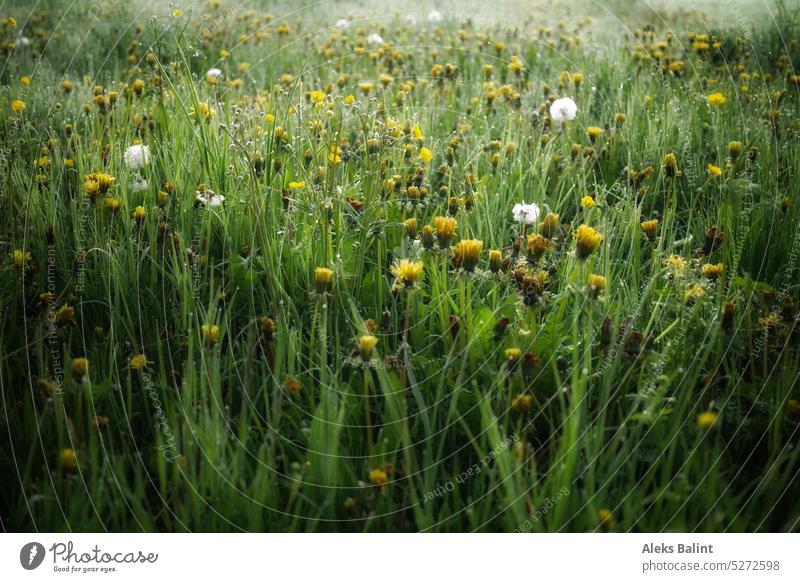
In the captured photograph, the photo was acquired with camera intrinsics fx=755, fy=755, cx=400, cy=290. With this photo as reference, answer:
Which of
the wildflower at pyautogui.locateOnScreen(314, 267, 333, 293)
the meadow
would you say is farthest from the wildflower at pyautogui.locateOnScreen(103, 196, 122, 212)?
the wildflower at pyautogui.locateOnScreen(314, 267, 333, 293)

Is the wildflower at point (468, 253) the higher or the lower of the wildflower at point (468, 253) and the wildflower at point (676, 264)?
the higher

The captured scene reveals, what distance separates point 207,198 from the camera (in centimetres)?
173

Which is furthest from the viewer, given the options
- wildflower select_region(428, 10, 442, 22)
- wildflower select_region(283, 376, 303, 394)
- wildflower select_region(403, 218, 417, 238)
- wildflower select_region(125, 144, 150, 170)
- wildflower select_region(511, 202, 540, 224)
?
wildflower select_region(428, 10, 442, 22)

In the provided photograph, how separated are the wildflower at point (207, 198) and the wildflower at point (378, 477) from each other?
2.69ft

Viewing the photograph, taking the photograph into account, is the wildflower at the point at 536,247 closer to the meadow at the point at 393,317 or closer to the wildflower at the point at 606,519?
the meadow at the point at 393,317

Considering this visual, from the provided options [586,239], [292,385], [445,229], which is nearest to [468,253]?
[445,229]

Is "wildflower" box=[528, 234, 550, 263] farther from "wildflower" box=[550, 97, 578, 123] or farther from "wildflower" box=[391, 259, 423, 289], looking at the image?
"wildflower" box=[550, 97, 578, 123]

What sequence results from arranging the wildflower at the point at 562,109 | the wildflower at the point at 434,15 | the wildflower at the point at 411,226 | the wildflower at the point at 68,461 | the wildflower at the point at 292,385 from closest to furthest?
the wildflower at the point at 68,461
the wildflower at the point at 292,385
the wildflower at the point at 411,226
the wildflower at the point at 562,109
the wildflower at the point at 434,15

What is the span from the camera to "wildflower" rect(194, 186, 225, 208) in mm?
1725

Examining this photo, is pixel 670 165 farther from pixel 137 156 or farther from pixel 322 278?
pixel 137 156

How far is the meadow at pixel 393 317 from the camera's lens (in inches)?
47.7

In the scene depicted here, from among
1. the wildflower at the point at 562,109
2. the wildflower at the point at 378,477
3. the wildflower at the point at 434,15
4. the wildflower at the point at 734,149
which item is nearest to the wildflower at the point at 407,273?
the wildflower at the point at 378,477
